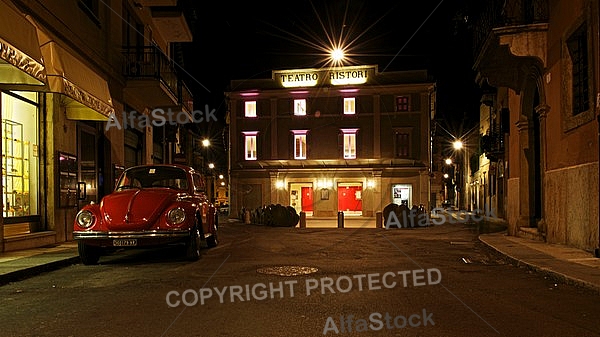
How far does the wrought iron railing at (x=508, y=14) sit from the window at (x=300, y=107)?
809 inches

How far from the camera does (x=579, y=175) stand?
1245cm

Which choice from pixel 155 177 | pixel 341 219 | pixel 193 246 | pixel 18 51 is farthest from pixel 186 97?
pixel 193 246

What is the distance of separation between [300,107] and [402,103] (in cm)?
722

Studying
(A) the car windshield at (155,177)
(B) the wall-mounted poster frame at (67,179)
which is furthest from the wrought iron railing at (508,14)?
(B) the wall-mounted poster frame at (67,179)

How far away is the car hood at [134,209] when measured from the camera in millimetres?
10180

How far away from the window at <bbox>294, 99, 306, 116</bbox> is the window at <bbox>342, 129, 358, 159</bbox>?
128 inches

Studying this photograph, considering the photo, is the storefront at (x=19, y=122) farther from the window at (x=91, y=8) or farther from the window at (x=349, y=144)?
the window at (x=349, y=144)

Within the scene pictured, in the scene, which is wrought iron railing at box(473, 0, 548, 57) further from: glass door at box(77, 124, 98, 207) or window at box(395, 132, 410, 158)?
window at box(395, 132, 410, 158)

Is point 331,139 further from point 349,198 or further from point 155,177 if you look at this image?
point 155,177

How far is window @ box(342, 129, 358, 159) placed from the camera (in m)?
39.3

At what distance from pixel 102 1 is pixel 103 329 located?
14589 mm

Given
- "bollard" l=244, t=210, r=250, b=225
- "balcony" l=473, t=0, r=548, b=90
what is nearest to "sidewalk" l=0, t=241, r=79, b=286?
"balcony" l=473, t=0, r=548, b=90

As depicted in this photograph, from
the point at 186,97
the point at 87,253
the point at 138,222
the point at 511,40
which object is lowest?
the point at 87,253

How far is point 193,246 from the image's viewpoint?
35.9ft
